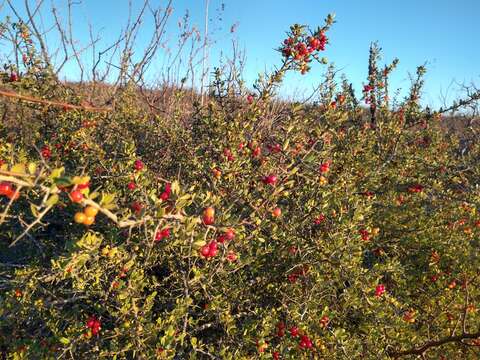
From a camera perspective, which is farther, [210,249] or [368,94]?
[368,94]

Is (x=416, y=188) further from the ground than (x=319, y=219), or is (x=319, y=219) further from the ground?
Result: (x=416, y=188)

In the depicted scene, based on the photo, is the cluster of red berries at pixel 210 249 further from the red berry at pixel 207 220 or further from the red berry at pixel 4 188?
the red berry at pixel 4 188

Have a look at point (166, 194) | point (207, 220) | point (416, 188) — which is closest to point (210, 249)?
point (207, 220)

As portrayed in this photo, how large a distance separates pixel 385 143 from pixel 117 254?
140 inches

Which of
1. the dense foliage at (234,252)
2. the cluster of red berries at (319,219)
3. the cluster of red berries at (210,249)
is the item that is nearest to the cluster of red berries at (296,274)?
the dense foliage at (234,252)

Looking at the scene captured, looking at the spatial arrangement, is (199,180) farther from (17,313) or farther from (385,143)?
(385,143)

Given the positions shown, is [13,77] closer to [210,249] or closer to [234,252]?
[234,252]

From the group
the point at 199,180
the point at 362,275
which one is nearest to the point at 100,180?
the point at 199,180

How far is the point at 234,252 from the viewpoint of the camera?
7.31ft

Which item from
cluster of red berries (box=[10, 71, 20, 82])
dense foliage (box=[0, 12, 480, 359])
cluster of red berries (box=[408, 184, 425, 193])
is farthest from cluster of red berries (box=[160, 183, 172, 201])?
cluster of red berries (box=[408, 184, 425, 193])

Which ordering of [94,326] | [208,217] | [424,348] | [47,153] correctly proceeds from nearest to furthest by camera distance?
[208,217] < [94,326] < [424,348] < [47,153]

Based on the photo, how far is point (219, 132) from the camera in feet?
9.59

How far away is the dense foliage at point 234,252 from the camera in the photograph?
198cm

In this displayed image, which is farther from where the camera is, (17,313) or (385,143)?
(385,143)
